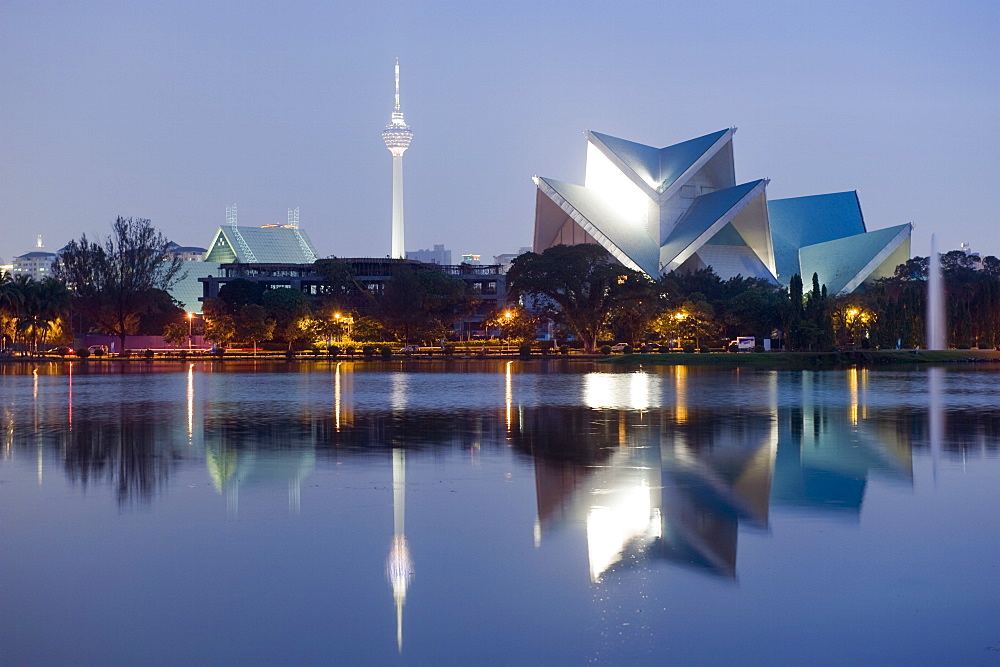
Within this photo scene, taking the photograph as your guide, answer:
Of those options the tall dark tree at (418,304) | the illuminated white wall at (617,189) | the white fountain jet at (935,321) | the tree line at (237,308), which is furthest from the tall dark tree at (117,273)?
the white fountain jet at (935,321)

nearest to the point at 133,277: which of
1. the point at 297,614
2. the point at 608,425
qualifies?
the point at 608,425

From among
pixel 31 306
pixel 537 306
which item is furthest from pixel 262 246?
pixel 537 306

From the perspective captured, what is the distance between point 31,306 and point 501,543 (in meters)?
65.3

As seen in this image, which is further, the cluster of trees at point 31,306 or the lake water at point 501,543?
the cluster of trees at point 31,306

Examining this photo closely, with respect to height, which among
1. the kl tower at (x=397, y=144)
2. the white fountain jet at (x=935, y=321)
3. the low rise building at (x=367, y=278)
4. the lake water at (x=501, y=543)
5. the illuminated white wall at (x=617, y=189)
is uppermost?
the kl tower at (x=397, y=144)

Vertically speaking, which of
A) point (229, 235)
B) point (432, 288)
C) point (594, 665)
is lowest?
point (594, 665)

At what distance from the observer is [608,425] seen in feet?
60.8

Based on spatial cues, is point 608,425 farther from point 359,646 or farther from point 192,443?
point 359,646

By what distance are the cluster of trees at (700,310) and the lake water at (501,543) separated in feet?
132

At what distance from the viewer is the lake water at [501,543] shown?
6234 mm

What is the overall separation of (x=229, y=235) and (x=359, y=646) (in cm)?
14102

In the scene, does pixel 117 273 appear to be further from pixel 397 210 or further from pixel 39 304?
pixel 397 210

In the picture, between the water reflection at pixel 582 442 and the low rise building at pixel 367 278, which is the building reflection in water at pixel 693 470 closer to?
the water reflection at pixel 582 442

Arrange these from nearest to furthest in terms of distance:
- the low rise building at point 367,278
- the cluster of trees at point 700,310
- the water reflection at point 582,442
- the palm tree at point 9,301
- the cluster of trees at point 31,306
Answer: the water reflection at point 582,442
the cluster of trees at point 700,310
the palm tree at point 9,301
the cluster of trees at point 31,306
the low rise building at point 367,278
